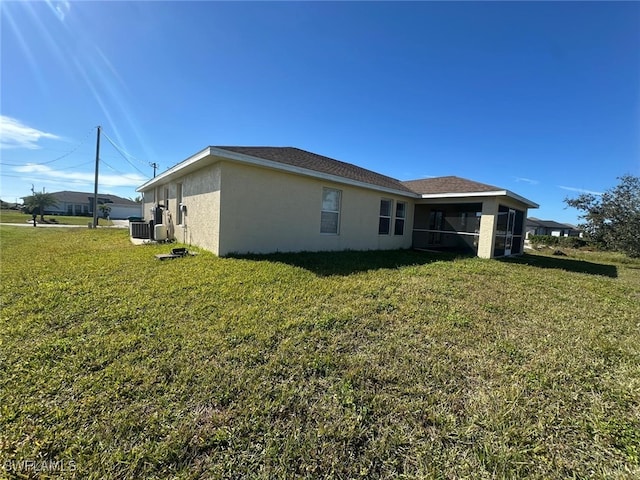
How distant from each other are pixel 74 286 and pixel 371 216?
9195 millimetres

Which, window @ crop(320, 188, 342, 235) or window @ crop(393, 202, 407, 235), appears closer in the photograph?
window @ crop(320, 188, 342, 235)

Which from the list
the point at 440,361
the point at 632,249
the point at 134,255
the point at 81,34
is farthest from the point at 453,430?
the point at 632,249

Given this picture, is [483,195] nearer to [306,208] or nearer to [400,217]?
[400,217]

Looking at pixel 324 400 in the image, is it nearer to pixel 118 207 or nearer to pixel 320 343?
pixel 320 343

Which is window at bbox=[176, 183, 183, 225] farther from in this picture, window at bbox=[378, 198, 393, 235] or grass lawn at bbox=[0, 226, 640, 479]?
window at bbox=[378, 198, 393, 235]

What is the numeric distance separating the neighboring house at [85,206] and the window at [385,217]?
169 feet

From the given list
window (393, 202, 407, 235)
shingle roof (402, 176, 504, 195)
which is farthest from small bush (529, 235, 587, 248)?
window (393, 202, 407, 235)

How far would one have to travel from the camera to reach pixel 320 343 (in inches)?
127

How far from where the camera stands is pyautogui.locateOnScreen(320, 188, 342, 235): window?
9.38 m

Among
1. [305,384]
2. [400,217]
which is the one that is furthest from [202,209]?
[400,217]

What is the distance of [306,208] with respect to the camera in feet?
28.6

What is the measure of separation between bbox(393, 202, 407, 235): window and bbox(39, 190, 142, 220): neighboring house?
51.6 metres

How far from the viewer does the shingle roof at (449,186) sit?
11.5m

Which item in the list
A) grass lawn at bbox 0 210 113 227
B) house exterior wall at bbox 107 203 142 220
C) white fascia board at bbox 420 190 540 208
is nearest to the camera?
white fascia board at bbox 420 190 540 208
